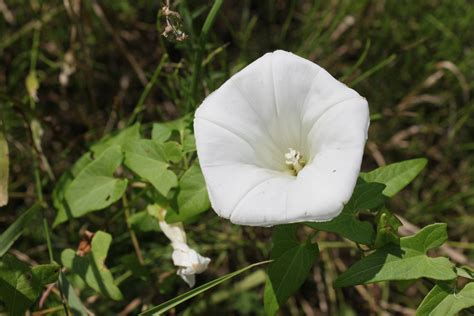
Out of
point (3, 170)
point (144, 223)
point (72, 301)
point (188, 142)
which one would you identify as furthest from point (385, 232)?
point (3, 170)

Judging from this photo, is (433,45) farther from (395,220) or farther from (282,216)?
(282,216)

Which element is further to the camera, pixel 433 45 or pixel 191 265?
pixel 433 45

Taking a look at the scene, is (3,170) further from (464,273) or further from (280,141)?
(464,273)

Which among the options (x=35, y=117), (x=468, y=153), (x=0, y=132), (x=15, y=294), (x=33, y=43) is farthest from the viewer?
(x=468, y=153)

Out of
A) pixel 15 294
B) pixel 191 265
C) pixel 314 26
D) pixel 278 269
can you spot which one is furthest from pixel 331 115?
pixel 314 26

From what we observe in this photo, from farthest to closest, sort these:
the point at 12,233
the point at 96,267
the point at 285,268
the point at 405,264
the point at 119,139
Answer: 1. the point at 119,139
2. the point at 12,233
3. the point at 96,267
4. the point at 285,268
5. the point at 405,264

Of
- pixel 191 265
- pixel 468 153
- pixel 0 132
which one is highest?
pixel 0 132

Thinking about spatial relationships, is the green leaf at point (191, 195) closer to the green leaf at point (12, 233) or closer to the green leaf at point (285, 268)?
the green leaf at point (285, 268)

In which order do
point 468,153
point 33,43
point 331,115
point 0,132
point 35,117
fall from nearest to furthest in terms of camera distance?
point 331,115
point 0,132
point 35,117
point 33,43
point 468,153
